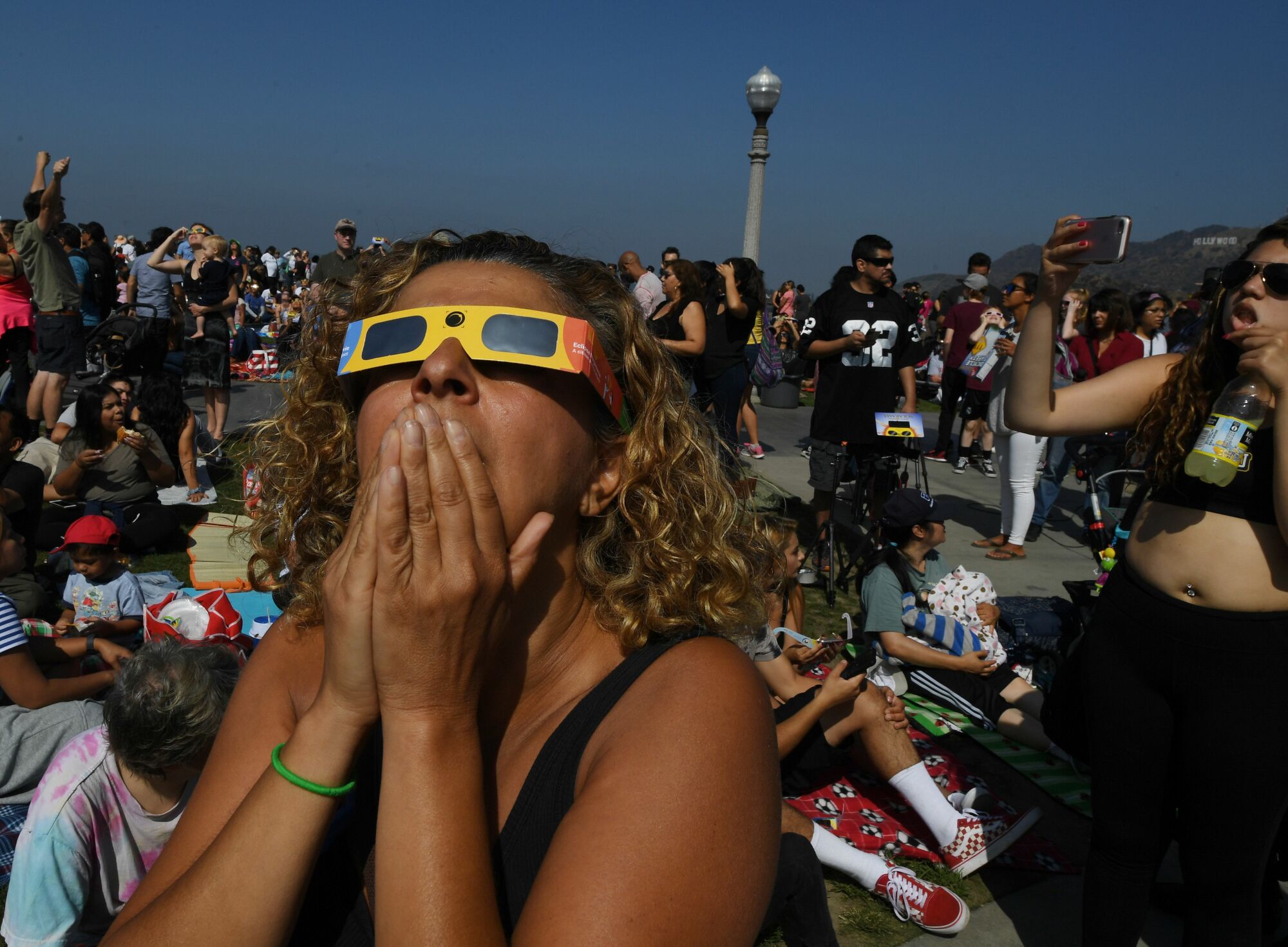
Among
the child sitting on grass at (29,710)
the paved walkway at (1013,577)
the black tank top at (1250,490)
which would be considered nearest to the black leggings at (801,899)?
the paved walkway at (1013,577)

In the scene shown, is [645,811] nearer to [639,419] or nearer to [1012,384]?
[639,419]

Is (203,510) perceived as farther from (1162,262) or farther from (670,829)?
(1162,262)

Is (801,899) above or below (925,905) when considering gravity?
above

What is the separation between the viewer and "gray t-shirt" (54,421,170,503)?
677 centimetres

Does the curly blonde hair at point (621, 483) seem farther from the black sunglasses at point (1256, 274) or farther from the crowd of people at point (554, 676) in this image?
the black sunglasses at point (1256, 274)

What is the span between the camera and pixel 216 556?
6.79 meters

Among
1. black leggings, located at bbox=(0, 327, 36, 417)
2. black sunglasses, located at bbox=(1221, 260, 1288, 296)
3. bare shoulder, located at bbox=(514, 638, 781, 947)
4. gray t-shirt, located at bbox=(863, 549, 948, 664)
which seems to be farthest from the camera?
black leggings, located at bbox=(0, 327, 36, 417)

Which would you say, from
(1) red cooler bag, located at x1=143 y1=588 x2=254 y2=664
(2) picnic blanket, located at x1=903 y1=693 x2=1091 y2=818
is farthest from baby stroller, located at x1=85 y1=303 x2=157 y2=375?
(2) picnic blanket, located at x1=903 y1=693 x2=1091 y2=818

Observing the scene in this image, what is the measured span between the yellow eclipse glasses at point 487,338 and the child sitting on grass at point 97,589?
15.3 ft

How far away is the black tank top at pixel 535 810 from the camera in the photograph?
123 centimetres


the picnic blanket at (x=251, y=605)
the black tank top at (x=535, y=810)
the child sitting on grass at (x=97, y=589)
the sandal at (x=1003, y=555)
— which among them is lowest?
the sandal at (x=1003, y=555)

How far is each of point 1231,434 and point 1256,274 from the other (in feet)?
1.32

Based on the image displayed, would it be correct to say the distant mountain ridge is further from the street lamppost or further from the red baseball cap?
the red baseball cap

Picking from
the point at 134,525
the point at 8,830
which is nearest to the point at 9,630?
the point at 8,830
